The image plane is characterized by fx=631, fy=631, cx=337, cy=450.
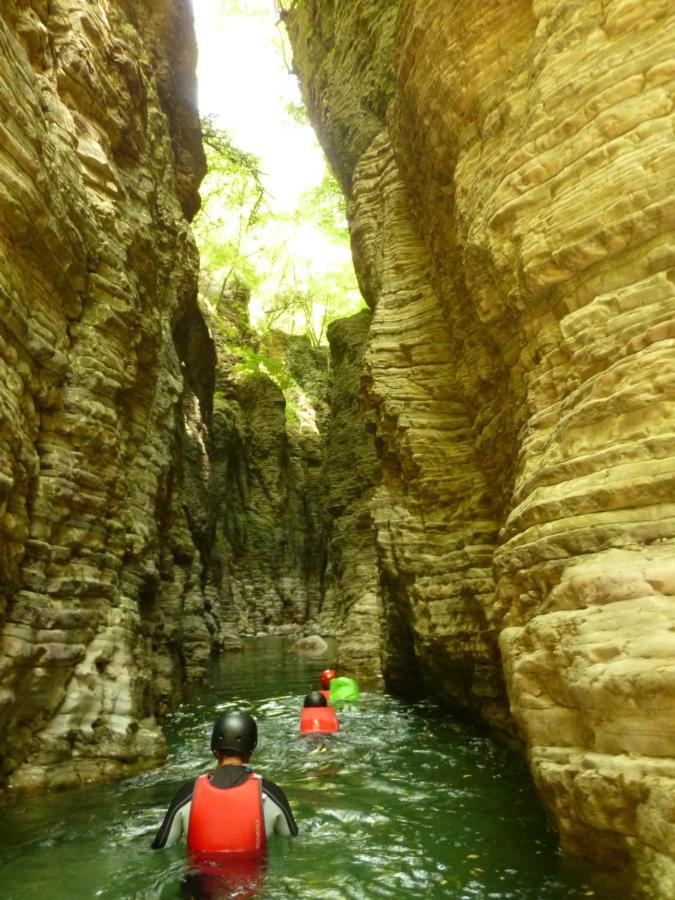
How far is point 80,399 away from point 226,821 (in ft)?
18.6

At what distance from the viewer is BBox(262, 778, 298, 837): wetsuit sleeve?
4.97m

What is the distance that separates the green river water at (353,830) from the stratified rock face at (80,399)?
0.94 meters

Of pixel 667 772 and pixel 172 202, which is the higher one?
pixel 172 202

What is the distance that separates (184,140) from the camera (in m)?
17.1

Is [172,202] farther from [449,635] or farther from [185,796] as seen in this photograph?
[185,796]

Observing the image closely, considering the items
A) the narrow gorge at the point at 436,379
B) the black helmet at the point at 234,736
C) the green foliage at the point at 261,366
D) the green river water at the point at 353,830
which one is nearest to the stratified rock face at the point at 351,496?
the narrow gorge at the point at 436,379

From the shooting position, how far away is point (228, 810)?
4688 mm

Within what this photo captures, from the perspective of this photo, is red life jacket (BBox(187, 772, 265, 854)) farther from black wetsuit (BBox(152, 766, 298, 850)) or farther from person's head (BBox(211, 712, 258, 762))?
person's head (BBox(211, 712, 258, 762))

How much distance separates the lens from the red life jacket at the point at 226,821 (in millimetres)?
4625

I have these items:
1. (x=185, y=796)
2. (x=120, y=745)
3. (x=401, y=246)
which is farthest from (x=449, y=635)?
(x=401, y=246)

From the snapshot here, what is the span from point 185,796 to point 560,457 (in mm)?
4027

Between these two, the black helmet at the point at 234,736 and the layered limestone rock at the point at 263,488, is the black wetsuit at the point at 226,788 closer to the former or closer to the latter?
the black helmet at the point at 234,736

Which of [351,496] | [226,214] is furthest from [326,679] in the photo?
[226,214]

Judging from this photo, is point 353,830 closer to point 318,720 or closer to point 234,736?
point 234,736
